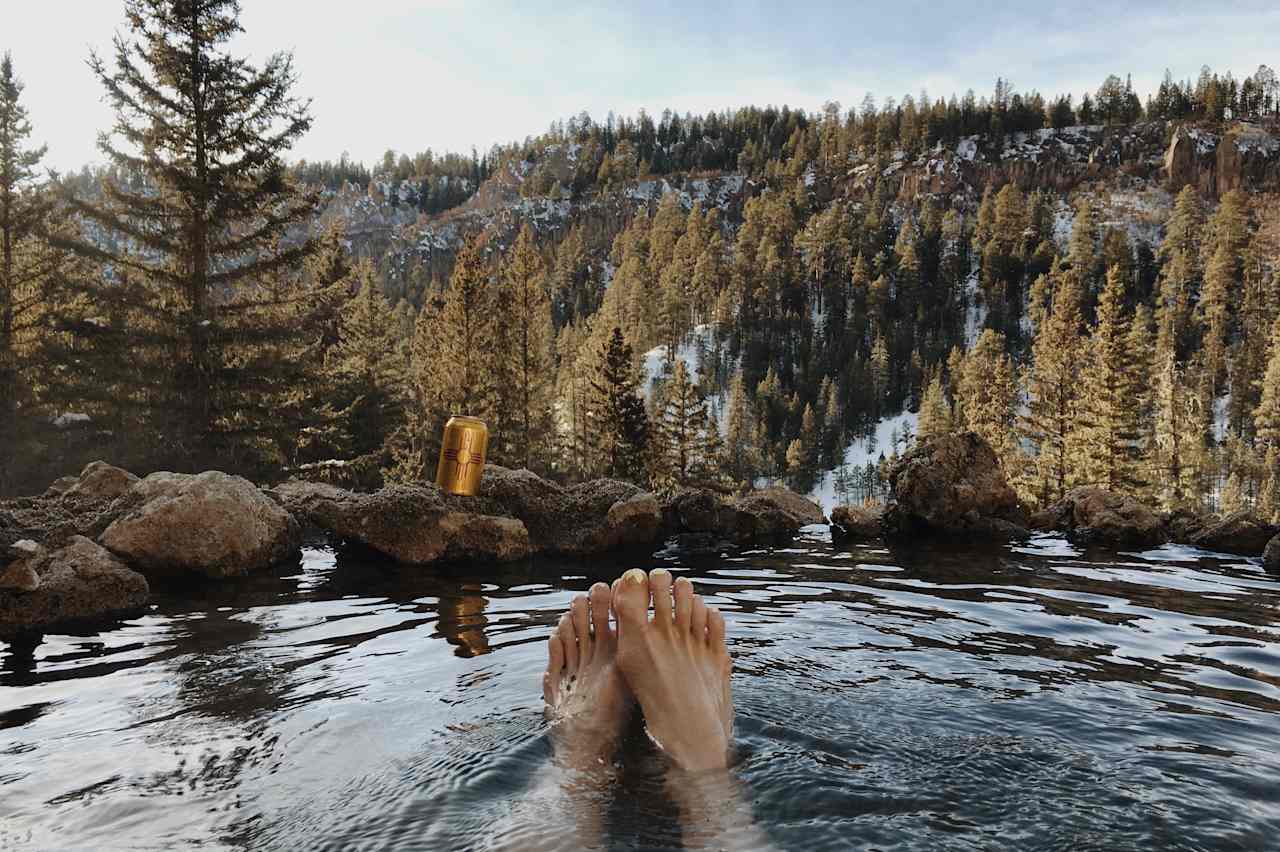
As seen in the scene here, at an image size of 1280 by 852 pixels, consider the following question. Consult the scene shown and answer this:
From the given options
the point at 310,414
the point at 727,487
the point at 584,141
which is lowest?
the point at 727,487

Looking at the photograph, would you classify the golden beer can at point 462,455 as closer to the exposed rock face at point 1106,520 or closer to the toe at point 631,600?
the toe at point 631,600

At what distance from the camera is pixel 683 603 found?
2.89 m

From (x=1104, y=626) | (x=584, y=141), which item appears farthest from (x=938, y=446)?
(x=584, y=141)

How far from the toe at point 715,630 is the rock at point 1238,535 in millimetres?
8012

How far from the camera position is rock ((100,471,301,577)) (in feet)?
18.6

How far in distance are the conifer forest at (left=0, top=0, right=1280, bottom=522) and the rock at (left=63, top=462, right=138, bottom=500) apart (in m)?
4.69

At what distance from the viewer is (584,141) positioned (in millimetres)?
188250

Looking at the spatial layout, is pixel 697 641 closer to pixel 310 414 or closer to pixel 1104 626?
pixel 1104 626

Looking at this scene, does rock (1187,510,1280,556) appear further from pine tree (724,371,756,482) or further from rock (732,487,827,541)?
pine tree (724,371,756,482)

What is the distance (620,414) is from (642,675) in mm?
24301

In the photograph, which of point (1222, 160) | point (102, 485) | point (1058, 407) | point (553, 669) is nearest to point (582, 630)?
point (553, 669)

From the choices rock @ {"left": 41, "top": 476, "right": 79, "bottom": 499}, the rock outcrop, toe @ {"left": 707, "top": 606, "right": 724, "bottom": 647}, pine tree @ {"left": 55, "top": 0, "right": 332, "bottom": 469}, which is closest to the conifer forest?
pine tree @ {"left": 55, "top": 0, "right": 332, "bottom": 469}

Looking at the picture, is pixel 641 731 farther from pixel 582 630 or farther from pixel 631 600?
pixel 582 630

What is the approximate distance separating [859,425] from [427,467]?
64.7m
